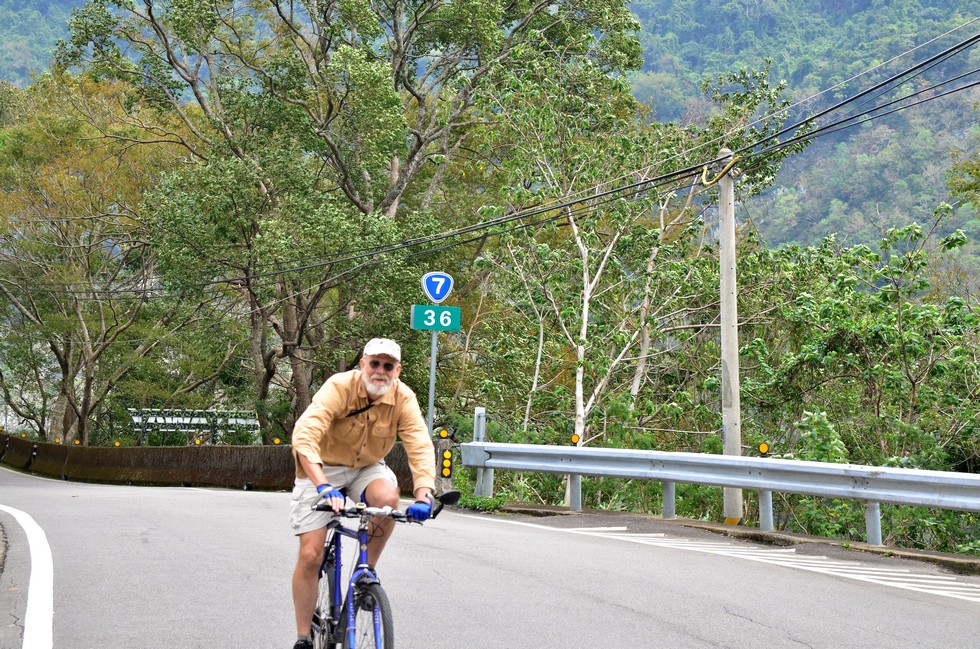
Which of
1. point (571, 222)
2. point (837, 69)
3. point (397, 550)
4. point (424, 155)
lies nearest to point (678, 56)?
point (837, 69)

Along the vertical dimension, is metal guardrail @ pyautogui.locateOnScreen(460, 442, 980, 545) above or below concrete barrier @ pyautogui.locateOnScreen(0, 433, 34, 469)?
below

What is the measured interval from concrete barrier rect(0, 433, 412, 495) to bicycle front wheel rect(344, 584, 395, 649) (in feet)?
40.1

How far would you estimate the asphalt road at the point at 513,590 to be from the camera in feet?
20.1

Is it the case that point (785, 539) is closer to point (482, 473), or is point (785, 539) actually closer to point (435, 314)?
point (482, 473)

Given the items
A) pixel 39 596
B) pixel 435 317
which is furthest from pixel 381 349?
pixel 435 317

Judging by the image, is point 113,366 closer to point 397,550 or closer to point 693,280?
point 693,280

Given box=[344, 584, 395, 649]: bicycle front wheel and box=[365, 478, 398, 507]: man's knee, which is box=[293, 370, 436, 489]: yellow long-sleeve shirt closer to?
box=[365, 478, 398, 507]: man's knee

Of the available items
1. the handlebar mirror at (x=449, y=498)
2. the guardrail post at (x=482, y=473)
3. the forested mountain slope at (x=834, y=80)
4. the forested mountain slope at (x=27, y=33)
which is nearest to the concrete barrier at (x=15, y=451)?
the guardrail post at (x=482, y=473)

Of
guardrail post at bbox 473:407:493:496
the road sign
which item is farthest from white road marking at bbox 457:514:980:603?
the road sign

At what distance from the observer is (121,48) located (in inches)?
1215

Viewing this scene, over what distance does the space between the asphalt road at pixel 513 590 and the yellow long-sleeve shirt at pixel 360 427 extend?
1318 millimetres

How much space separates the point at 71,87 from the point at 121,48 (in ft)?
13.9

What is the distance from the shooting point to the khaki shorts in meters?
4.96

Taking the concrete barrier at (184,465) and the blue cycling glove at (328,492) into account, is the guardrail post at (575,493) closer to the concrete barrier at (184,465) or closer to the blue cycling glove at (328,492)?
the concrete barrier at (184,465)
